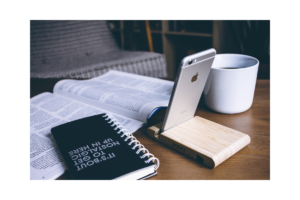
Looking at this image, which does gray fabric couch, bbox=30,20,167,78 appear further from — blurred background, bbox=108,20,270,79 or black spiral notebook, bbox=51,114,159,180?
black spiral notebook, bbox=51,114,159,180

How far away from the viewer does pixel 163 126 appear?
0.50 meters

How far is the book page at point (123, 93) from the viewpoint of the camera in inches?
24.4

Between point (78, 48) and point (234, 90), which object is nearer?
point (234, 90)

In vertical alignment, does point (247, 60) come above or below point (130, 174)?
above

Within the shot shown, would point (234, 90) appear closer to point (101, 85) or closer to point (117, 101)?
point (117, 101)

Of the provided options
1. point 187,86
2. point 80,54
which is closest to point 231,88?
point 187,86

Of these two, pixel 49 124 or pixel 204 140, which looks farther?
pixel 49 124

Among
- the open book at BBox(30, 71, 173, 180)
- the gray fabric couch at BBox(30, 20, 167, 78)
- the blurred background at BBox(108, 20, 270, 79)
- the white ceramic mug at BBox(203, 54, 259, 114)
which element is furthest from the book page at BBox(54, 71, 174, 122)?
the gray fabric couch at BBox(30, 20, 167, 78)

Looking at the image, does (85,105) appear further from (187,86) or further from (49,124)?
(187,86)

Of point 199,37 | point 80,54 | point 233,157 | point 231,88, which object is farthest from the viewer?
point 199,37

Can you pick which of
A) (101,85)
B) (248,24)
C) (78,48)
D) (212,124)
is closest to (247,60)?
(212,124)

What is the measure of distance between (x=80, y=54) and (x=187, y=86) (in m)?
1.70

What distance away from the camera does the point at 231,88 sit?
1.86ft

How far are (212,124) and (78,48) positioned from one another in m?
1.72
